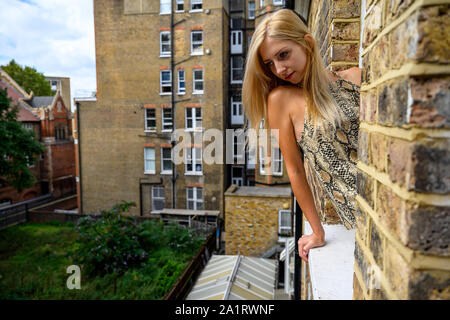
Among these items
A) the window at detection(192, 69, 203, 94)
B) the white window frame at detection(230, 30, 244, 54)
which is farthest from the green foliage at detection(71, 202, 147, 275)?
the white window frame at detection(230, 30, 244, 54)

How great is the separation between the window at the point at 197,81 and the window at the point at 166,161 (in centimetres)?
335

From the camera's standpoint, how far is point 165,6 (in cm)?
1633

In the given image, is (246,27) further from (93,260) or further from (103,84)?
(93,260)

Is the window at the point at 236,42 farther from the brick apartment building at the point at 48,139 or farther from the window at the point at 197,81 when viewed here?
the brick apartment building at the point at 48,139

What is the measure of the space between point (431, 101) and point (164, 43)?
57.4 ft

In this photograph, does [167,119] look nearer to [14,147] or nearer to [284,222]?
[14,147]

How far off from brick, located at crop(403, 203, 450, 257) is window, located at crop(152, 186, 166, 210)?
17.1 m

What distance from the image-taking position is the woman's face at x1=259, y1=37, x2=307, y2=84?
1.40m

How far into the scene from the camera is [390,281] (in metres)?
0.64

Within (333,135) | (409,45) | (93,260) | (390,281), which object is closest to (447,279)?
(390,281)

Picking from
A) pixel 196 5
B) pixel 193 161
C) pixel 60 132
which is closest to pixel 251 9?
pixel 196 5

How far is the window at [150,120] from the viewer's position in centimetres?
1711

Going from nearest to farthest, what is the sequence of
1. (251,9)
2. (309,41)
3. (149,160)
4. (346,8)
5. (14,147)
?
(309,41), (346,8), (14,147), (149,160), (251,9)

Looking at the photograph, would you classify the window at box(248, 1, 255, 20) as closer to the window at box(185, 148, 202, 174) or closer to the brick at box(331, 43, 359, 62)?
the window at box(185, 148, 202, 174)
